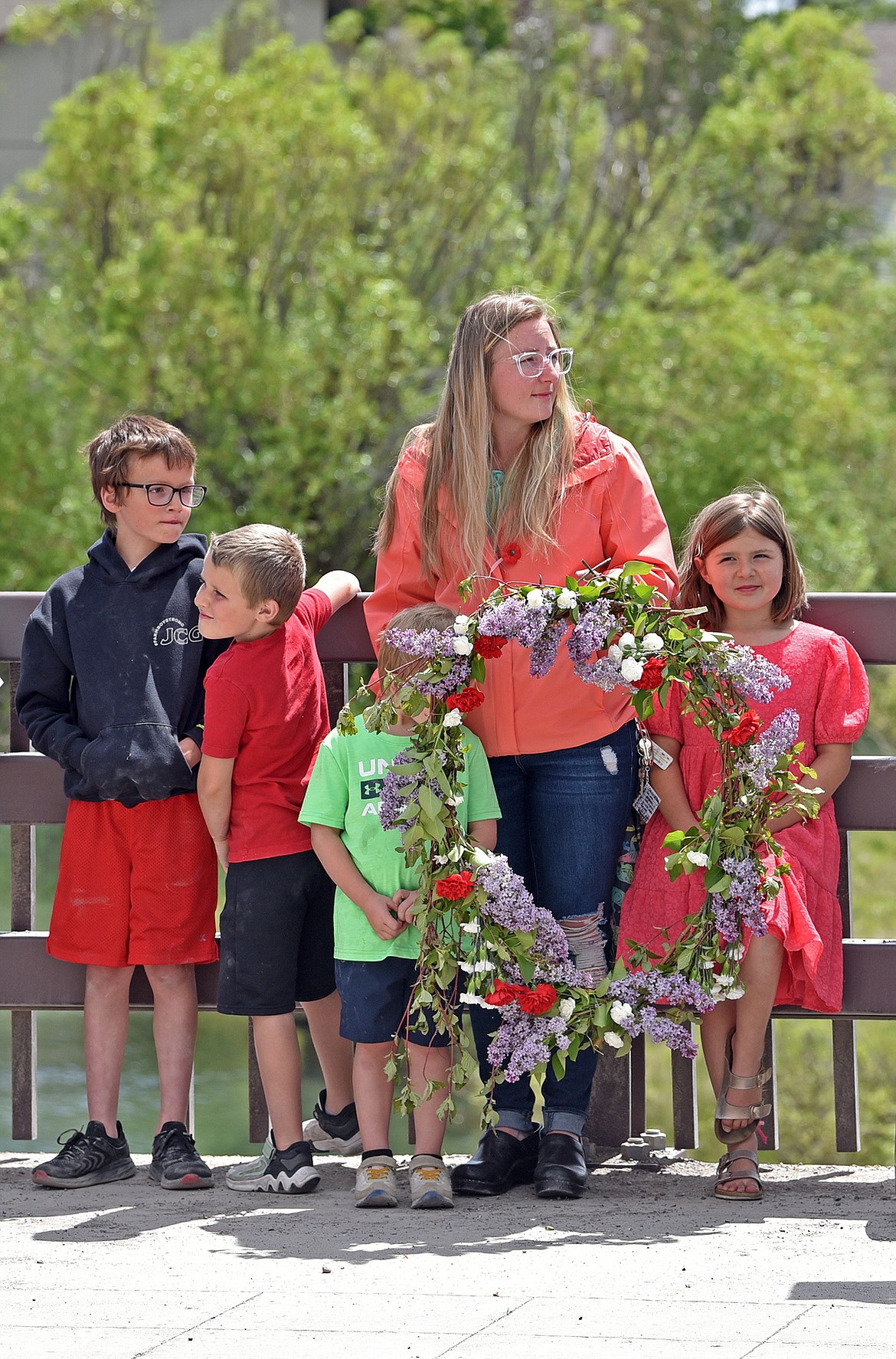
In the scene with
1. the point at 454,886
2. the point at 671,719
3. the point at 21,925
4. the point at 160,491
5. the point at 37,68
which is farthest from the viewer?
the point at 37,68

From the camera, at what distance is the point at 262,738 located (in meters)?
3.70

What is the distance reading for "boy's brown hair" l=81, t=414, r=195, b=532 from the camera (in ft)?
12.7

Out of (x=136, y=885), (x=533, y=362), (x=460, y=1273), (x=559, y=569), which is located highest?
(x=533, y=362)

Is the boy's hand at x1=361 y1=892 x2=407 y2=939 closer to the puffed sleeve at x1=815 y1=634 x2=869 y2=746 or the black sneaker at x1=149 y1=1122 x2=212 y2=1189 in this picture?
A: the black sneaker at x1=149 y1=1122 x2=212 y2=1189

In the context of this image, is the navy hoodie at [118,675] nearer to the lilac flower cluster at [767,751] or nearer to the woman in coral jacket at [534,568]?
the woman in coral jacket at [534,568]

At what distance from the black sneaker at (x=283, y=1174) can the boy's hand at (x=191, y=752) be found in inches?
33.9

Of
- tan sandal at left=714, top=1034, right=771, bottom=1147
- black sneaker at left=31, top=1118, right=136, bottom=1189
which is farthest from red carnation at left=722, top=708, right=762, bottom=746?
black sneaker at left=31, top=1118, right=136, bottom=1189

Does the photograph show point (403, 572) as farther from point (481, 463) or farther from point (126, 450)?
point (126, 450)

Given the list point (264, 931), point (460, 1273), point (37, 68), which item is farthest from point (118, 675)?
point (37, 68)

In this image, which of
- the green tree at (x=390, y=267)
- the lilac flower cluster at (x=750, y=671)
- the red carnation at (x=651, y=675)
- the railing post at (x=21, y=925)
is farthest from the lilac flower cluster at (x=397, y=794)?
the green tree at (x=390, y=267)

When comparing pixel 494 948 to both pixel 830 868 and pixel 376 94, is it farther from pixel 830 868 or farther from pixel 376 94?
pixel 376 94

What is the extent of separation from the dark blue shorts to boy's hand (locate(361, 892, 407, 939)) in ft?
0.27

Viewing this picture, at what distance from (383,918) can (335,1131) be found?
68 centimetres

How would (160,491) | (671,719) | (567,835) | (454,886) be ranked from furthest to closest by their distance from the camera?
(160,491) < (671,719) < (567,835) < (454,886)
